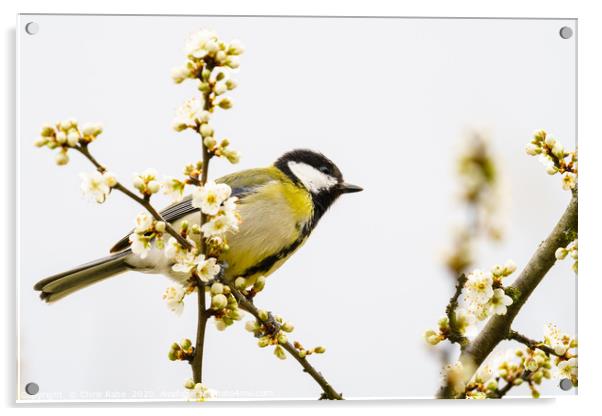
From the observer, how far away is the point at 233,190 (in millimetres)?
1732

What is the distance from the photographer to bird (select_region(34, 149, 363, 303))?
166cm

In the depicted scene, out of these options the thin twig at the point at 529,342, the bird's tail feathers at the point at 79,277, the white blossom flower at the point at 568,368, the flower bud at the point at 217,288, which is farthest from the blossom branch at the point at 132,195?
the white blossom flower at the point at 568,368

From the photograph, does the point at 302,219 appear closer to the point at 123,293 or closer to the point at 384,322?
the point at 384,322

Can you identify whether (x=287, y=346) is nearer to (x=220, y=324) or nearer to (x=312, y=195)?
(x=220, y=324)

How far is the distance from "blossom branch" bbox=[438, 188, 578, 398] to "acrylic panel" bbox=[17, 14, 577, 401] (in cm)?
1

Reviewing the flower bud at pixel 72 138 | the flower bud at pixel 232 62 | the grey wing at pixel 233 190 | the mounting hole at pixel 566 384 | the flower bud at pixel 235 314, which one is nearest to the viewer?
the flower bud at pixel 72 138

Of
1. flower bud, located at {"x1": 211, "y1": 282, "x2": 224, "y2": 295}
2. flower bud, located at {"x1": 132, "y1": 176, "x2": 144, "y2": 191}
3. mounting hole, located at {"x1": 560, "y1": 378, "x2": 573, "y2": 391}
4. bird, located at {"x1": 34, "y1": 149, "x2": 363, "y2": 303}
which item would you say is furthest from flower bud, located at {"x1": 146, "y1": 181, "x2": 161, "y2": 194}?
mounting hole, located at {"x1": 560, "y1": 378, "x2": 573, "y2": 391}

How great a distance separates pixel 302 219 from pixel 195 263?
48cm

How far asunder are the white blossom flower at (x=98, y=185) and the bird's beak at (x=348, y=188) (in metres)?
0.71

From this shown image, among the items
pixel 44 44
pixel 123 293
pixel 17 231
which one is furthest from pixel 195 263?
pixel 44 44

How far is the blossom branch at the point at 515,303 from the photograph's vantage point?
5.04ft

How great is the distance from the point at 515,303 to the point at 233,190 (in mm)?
674

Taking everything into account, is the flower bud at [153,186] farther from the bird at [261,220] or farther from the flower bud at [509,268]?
the flower bud at [509,268]

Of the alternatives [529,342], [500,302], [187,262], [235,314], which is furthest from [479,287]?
[187,262]
